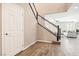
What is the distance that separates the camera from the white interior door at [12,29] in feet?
10.5

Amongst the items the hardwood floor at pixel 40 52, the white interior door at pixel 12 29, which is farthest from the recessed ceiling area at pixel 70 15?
the white interior door at pixel 12 29

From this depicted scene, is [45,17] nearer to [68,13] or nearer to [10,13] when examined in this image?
[68,13]

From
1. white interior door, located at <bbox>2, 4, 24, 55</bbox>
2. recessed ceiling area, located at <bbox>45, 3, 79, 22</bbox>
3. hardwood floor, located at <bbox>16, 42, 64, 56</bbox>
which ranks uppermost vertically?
recessed ceiling area, located at <bbox>45, 3, 79, 22</bbox>

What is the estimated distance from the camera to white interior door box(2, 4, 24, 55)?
3.21 metres

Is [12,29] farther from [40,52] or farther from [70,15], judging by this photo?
[70,15]

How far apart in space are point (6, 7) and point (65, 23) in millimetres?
2903

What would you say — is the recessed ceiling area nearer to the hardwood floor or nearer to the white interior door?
the hardwood floor

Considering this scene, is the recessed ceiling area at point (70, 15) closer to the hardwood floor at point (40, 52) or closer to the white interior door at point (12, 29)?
the hardwood floor at point (40, 52)

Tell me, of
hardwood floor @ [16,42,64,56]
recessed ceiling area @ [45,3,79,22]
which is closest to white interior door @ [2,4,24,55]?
hardwood floor @ [16,42,64,56]

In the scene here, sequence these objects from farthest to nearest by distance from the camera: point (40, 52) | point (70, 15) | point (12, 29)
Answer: point (70, 15) → point (40, 52) → point (12, 29)

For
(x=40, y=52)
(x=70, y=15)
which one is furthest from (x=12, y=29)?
(x=70, y=15)

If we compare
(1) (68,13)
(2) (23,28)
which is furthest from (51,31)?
(2) (23,28)

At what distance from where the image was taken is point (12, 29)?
3.69 metres

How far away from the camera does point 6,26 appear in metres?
3.31
